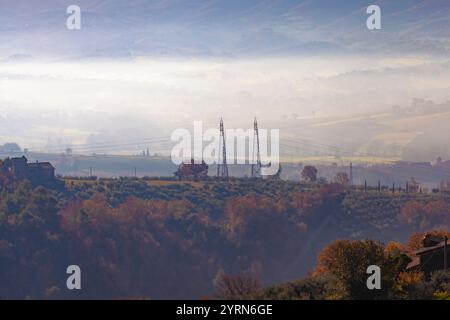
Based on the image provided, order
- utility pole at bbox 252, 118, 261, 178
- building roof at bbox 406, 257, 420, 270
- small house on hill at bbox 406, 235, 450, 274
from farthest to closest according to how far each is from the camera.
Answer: utility pole at bbox 252, 118, 261, 178
building roof at bbox 406, 257, 420, 270
small house on hill at bbox 406, 235, 450, 274

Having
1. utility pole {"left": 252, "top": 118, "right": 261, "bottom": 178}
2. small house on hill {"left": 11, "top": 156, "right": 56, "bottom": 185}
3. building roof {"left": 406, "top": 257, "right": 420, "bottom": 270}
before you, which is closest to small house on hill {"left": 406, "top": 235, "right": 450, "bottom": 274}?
building roof {"left": 406, "top": 257, "right": 420, "bottom": 270}

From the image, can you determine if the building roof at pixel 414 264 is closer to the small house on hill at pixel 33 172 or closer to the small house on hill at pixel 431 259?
the small house on hill at pixel 431 259

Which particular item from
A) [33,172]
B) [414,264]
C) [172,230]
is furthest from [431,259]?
[33,172]

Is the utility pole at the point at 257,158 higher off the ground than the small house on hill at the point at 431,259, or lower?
higher

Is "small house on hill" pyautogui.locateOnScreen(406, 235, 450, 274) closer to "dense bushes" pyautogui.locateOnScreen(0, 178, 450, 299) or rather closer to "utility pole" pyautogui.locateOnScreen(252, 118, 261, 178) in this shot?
"dense bushes" pyautogui.locateOnScreen(0, 178, 450, 299)

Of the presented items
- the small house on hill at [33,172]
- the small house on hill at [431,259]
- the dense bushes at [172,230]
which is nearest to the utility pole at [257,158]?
the dense bushes at [172,230]

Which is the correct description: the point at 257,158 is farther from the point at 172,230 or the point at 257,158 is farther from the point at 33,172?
the point at 172,230

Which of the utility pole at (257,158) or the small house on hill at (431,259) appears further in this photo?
the utility pole at (257,158)

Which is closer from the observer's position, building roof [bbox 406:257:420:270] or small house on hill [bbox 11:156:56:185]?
building roof [bbox 406:257:420:270]

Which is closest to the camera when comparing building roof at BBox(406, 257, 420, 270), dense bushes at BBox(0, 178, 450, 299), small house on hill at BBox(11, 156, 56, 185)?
building roof at BBox(406, 257, 420, 270)
